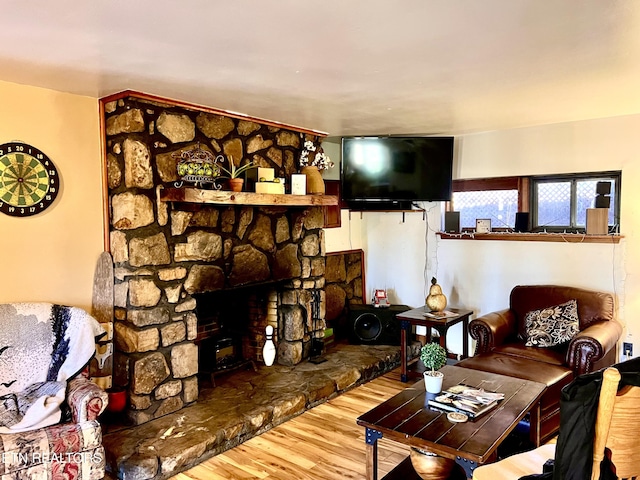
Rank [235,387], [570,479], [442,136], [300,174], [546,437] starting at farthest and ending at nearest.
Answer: [442,136], [300,174], [235,387], [546,437], [570,479]

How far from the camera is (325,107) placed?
11.6 feet

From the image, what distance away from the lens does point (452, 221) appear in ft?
16.0

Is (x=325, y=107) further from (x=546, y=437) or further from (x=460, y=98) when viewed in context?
(x=546, y=437)

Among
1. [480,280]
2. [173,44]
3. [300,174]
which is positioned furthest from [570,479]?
[480,280]

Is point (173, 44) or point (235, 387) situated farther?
point (235, 387)

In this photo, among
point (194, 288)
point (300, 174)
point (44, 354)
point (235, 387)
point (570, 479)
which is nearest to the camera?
point (570, 479)

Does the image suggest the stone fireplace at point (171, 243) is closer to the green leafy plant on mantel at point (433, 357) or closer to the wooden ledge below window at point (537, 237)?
the green leafy plant on mantel at point (433, 357)

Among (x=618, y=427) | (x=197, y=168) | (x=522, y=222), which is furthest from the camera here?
(x=522, y=222)

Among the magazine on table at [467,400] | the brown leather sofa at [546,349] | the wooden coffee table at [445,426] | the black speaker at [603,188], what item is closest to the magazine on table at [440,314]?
the brown leather sofa at [546,349]

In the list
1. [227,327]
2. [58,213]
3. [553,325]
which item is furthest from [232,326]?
[553,325]

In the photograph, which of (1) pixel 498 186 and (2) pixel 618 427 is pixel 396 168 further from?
(2) pixel 618 427

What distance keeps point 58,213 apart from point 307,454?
218cm

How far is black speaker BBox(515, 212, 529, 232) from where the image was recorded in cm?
446

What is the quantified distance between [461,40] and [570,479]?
70.1 inches
